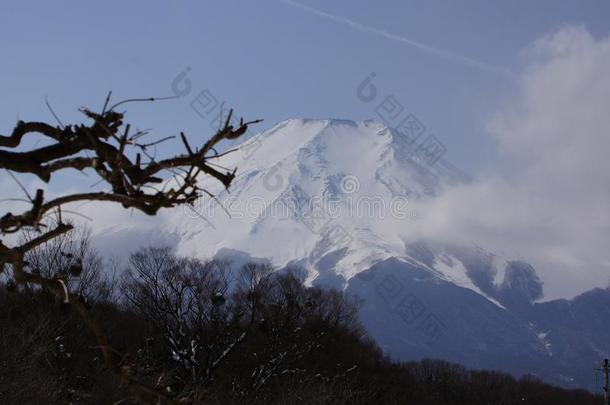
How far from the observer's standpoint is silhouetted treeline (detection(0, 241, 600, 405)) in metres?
22.4

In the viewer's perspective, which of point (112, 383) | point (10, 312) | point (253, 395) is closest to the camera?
point (112, 383)

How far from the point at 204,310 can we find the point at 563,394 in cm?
9384

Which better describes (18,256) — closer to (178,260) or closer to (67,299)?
(67,299)

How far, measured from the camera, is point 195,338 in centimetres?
3797

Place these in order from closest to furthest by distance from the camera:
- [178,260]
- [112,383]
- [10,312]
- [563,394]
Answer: [112,383] → [10,312] → [178,260] → [563,394]

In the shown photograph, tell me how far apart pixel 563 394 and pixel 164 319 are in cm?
9882

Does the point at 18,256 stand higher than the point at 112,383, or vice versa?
the point at 112,383

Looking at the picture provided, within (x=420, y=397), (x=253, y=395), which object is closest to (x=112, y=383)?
(x=253, y=395)

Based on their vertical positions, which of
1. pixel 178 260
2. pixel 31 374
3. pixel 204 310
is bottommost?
pixel 31 374

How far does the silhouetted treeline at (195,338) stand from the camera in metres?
22.4

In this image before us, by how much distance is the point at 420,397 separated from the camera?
68.3 meters

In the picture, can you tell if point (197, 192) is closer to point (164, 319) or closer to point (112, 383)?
point (112, 383)

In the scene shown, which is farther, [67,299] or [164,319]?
[164,319]

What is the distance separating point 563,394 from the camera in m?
121
